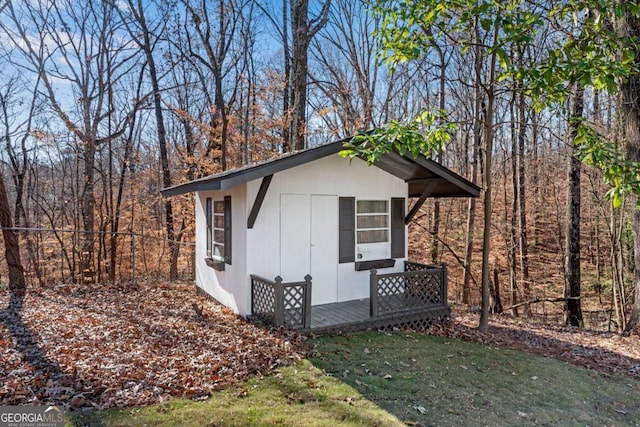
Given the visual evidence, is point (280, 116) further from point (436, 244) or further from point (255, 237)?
point (255, 237)

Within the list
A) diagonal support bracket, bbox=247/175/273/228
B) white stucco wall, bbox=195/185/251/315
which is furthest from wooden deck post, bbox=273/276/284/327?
diagonal support bracket, bbox=247/175/273/228

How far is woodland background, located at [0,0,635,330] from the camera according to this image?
1305 centimetres

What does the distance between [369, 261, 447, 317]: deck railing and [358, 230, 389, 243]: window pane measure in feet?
3.05

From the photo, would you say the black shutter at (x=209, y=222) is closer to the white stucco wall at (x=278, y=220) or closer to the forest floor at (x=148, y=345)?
the white stucco wall at (x=278, y=220)

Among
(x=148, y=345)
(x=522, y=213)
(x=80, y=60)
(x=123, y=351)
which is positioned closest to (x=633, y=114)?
(x=522, y=213)

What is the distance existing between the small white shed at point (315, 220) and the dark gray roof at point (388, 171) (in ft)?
0.06

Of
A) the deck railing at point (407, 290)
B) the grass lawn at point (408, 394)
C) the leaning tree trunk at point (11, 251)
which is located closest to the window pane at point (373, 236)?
the deck railing at point (407, 290)

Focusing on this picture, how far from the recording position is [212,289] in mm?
7746

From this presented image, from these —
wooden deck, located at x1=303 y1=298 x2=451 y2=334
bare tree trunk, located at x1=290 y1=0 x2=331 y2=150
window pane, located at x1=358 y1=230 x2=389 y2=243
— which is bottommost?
wooden deck, located at x1=303 y1=298 x2=451 y2=334

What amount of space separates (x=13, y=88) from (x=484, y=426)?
17.7m

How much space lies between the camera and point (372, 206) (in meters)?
7.41

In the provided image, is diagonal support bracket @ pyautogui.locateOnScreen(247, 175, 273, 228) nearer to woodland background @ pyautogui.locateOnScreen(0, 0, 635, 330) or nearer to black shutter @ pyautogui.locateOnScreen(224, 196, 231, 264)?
black shutter @ pyautogui.locateOnScreen(224, 196, 231, 264)

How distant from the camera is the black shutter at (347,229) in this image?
277 inches

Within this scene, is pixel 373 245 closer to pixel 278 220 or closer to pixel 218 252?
pixel 278 220
